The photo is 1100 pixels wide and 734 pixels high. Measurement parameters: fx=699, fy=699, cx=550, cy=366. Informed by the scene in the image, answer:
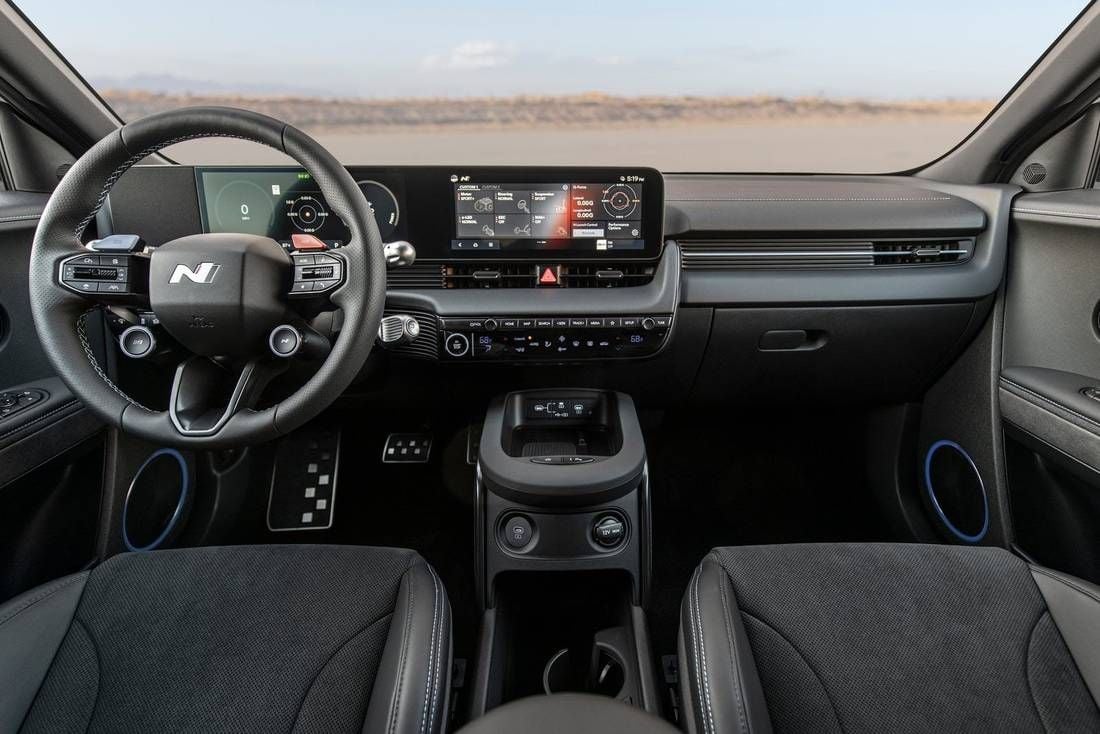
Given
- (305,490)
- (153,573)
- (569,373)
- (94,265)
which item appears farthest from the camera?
(305,490)

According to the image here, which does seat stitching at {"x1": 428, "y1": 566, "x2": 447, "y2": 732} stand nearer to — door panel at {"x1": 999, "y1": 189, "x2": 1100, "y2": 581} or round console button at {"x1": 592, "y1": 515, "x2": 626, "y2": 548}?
round console button at {"x1": 592, "y1": 515, "x2": 626, "y2": 548}

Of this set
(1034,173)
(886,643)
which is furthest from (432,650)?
(1034,173)

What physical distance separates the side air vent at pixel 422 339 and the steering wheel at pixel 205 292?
64 centimetres

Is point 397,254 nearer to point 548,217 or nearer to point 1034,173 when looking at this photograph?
point 548,217

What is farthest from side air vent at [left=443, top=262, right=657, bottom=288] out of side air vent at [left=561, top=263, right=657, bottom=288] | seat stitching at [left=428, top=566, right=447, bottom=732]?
seat stitching at [left=428, top=566, right=447, bottom=732]

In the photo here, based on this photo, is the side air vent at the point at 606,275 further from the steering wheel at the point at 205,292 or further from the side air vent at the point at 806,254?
the steering wheel at the point at 205,292

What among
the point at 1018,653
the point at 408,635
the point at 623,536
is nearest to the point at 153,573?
the point at 408,635

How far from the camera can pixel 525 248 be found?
1.85 meters

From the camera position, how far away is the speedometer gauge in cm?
178

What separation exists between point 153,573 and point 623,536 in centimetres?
105

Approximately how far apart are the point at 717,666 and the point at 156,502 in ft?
5.31

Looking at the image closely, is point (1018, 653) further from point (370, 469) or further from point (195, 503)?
point (195, 503)

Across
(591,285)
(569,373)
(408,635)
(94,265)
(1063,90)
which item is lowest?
(408,635)

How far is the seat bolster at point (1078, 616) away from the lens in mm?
1221
